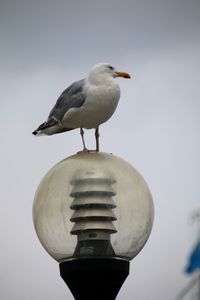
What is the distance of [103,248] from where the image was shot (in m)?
4.96

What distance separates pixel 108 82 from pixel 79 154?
245 centimetres

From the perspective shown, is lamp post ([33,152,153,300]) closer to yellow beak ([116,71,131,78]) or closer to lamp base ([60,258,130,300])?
lamp base ([60,258,130,300])

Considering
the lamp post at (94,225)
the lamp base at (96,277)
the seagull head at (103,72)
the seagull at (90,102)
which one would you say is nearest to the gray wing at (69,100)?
the seagull at (90,102)

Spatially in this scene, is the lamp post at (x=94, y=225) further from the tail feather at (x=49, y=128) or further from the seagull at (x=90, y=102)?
the tail feather at (x=49, y=128)

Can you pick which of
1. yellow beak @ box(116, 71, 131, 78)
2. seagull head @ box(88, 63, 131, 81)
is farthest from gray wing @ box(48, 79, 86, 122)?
yellow beak @ box(116, 71, 131, 78)

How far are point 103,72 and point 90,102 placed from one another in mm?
519

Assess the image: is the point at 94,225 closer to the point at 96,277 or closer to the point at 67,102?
the point at 96,277

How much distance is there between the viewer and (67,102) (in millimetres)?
7879

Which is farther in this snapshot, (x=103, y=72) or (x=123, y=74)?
(x=123, y=74)

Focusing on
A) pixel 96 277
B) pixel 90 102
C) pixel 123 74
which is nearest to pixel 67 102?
pixel 90 102

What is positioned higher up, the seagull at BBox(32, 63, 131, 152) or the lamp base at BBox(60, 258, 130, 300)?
the seagull at BBox(32, 63, 131, 152)

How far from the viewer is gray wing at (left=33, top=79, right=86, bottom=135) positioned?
25.3 ft

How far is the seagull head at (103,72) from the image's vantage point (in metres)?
7.84

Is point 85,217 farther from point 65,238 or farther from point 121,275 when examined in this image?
point 121,275
